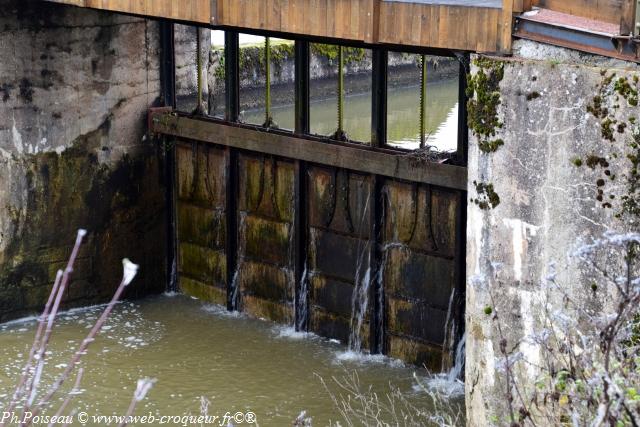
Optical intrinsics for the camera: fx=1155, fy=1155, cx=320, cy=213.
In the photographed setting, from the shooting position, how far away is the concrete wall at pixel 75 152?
11469mm

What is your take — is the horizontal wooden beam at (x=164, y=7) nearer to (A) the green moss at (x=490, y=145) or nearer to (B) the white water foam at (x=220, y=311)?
(A) the green moss at (x=490, y=145)

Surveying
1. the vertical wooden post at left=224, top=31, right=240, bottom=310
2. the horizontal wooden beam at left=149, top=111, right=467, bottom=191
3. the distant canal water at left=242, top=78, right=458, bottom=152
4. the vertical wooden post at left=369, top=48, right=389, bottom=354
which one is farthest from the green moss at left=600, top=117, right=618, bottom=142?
the vertical wooden post at left=224, top=31, right=240, bottom=310

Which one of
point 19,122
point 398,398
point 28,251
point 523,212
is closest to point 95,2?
point 19,122

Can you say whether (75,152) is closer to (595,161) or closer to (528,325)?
(528,325)

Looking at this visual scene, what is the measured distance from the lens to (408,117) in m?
13.7

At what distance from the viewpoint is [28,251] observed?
1182 cm

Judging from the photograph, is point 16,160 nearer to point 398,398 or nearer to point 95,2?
point 95,2

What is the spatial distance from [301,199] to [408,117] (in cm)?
294

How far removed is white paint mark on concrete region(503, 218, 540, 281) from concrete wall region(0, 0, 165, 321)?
6328 mm

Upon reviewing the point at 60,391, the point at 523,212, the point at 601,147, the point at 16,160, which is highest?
the point at 601,147

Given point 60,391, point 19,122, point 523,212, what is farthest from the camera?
point 19,122

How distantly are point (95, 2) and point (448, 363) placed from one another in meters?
4.38

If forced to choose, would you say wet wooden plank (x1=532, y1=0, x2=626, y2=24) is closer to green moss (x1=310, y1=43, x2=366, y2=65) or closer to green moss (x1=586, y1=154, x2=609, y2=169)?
green moss (x1=586, y1=154, x2=609, y2=169)

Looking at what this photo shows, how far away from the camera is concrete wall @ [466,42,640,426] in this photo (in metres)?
6.14
